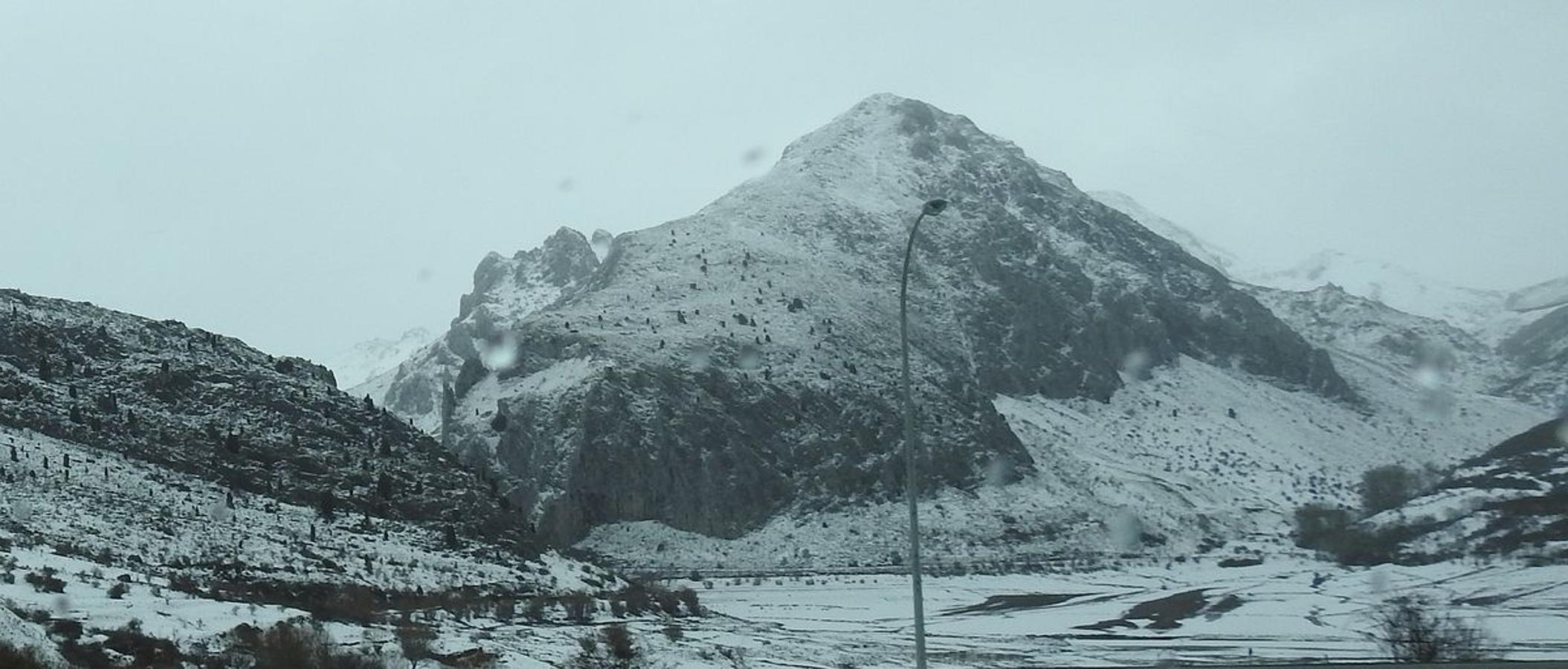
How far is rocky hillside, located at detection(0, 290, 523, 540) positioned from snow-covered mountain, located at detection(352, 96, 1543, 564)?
115 ft

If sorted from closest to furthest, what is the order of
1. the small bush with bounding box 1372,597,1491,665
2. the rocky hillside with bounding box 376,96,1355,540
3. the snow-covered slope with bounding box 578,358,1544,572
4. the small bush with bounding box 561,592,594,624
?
1. the small bush with bounding box 1372,597,1491,665
2. the small bush with bounding box 561,592,594,624
3. the snow-covered slope with bounding box 578,358,1544,572
4. the rocky hillside with bounding box 376,96,1355,540

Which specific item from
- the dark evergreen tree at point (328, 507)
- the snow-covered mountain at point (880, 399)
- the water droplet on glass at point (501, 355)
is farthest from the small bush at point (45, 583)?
the water droplet on glass at point (501, 355)

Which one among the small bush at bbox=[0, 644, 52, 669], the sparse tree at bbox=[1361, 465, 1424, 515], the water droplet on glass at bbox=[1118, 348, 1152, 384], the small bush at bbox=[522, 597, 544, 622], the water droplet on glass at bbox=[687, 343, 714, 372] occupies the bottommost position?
the small bush at bbox=[522, 597, 544, 622]

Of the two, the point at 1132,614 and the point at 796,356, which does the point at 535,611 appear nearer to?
the point at 1132,614

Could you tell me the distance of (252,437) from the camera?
68625 millimetres

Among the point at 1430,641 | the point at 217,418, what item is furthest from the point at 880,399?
the point at 1430,641

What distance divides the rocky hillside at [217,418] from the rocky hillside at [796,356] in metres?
35.4

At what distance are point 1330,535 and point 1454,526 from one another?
59.0ft

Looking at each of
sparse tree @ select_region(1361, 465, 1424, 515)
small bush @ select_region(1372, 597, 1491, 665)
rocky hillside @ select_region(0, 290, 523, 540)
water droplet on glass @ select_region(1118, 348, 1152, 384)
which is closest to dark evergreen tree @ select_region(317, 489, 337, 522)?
rocky hillside @ select_region(0, 290, 523, 540)

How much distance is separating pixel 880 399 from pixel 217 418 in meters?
80.2

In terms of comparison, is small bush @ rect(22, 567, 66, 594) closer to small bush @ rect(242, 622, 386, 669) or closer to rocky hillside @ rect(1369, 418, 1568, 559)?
small bush @ rect(242, 622, 386, 669)

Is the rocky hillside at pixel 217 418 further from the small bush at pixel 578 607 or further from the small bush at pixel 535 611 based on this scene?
the small bush at pixel 535 611

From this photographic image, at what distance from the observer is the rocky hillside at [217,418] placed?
205 ft

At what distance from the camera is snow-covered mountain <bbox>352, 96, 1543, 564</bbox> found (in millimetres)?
119188
